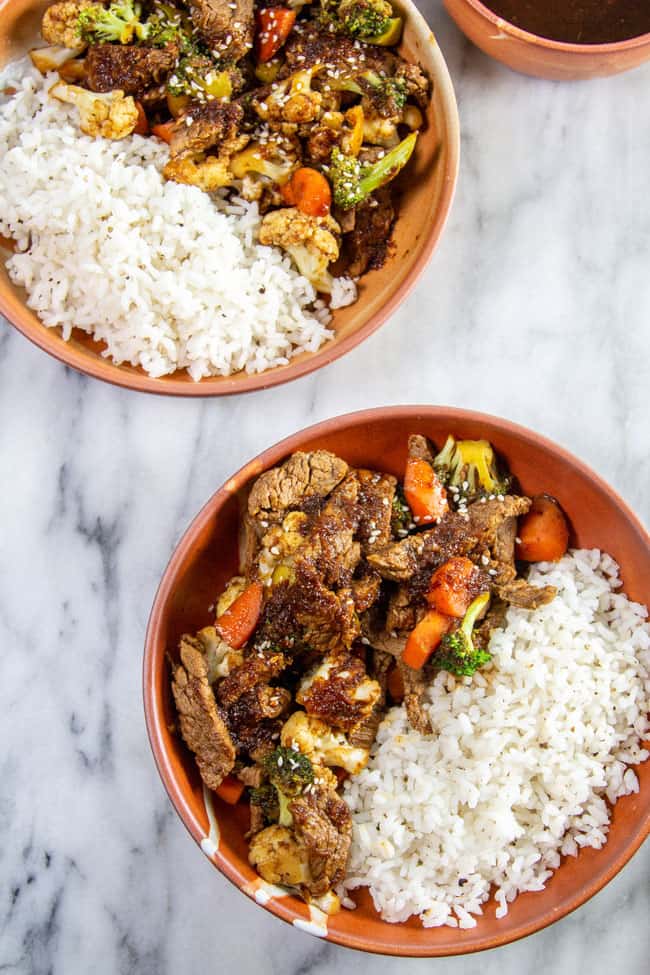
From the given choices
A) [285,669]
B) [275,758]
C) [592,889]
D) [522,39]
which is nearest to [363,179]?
[522,39]

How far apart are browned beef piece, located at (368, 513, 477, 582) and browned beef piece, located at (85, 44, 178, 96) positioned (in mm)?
1549

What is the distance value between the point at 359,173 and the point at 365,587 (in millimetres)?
1203

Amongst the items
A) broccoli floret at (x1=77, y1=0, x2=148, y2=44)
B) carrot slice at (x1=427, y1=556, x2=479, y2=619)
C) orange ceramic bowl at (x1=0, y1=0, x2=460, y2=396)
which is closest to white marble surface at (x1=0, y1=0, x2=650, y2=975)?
orange ceramic bowl at (x1=0, y1=0, x2=460, y2=396)

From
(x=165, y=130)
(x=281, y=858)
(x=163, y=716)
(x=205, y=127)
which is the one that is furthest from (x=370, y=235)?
(x=281, y=858)

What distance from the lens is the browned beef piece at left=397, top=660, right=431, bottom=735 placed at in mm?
2758

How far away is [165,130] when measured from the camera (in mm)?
3027

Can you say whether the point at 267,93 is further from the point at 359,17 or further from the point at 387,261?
the point at 387,261

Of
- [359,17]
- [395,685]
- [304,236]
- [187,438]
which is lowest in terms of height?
[395,685]

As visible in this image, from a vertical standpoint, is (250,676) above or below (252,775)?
above

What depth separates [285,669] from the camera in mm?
2852

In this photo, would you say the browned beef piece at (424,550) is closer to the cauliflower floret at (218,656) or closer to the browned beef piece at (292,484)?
the browned beef piece at (292,484)

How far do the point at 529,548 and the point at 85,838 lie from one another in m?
1.70

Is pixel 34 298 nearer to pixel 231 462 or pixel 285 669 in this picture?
pixel 231 462

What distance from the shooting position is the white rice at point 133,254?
116 inches
